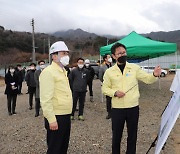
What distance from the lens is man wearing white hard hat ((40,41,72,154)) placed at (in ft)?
11.0

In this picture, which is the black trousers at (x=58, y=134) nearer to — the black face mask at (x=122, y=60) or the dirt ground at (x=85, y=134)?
the black face mask at (x=122, y=60)

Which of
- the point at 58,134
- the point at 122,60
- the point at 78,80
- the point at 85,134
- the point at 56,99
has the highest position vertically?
the point at 122,60

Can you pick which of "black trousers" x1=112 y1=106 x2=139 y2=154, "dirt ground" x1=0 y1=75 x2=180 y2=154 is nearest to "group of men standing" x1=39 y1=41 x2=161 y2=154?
"black trousers" x1=112 y1=106 x2=139 y2=154

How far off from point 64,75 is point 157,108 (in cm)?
642

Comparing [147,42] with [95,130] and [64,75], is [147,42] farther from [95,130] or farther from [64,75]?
[64,75]

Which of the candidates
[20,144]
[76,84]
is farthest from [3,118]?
[20,144]

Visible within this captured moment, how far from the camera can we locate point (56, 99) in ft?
11.4

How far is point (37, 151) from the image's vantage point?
524 centimetres

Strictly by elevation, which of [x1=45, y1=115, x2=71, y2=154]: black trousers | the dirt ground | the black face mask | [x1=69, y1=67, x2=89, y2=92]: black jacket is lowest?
the dirt ground

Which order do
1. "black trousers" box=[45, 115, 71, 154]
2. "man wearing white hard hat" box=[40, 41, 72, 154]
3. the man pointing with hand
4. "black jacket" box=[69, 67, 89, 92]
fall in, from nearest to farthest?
"man wearing white hard hat" box=[40, 41, 72, 154] → "black trousers" box=[45, 115, 71, 154] → the man pointing with hand → "black jacket" box=[69, 67, 89, 92]

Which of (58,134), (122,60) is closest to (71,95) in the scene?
(58,134)

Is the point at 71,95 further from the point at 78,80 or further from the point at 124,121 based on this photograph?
the point at 78,80

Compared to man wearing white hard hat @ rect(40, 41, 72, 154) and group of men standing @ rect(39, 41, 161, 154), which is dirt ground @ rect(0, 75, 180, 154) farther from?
man wearing white hard hat @ rect(40, 41, 72, 154)

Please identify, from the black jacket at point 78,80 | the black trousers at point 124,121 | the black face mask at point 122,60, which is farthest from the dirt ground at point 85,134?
the black face mask at point 122,60
